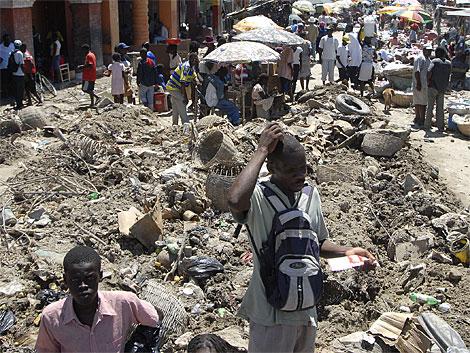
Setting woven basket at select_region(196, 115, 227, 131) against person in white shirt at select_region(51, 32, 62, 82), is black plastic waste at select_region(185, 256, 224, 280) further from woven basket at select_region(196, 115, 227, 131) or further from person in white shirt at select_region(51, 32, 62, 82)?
person in white shirt at select_region(51, 32, 62, 82)

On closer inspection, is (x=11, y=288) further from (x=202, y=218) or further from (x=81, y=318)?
(x=81, y=318)

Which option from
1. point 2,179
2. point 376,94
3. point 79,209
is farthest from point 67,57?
point 79,209

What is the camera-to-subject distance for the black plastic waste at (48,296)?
203 inches

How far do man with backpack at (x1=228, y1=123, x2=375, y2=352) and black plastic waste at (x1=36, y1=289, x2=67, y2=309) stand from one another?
8.77ft

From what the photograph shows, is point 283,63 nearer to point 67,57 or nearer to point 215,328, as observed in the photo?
point 67,57

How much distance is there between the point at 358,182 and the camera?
27.0 feet

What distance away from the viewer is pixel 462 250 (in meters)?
6.13

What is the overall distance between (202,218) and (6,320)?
2697 millimetres

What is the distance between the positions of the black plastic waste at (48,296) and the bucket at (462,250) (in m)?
3.67

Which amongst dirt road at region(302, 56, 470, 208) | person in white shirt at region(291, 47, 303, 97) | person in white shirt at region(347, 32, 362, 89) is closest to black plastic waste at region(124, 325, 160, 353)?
dirt road at region(302, 56, 470, 208)

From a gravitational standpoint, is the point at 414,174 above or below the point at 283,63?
below

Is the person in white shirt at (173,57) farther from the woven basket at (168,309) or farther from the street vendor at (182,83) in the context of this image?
the woven basket at (168,309)

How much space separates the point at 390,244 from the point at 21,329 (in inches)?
145

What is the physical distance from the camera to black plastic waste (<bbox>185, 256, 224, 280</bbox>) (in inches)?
219
